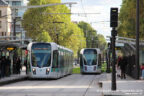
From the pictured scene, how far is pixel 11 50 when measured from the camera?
3400 centimetres

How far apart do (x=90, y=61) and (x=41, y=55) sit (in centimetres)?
1605

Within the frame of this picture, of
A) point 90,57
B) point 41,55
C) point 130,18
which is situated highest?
point 130,18

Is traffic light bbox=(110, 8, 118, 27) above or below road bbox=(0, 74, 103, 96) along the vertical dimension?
above

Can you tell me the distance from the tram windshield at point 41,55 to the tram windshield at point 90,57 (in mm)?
15529

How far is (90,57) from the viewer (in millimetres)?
48812

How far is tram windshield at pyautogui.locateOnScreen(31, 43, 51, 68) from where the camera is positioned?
108 ft

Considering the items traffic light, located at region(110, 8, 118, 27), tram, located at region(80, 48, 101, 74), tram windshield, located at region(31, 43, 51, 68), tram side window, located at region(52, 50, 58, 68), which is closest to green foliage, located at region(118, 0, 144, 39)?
tram, located at region(80, 48, 101, 74)

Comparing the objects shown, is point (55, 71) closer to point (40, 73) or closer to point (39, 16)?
point (40, 73)

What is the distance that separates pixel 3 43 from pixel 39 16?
49.4 m

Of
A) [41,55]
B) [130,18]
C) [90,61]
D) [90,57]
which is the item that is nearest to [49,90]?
[41,55]

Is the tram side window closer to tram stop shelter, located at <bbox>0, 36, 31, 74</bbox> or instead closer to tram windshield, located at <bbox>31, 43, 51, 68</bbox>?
tram windshield, located at <bbox>31, 43, 51, 68</bbox>

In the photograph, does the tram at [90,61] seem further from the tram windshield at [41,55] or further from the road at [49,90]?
the road at [49,90]

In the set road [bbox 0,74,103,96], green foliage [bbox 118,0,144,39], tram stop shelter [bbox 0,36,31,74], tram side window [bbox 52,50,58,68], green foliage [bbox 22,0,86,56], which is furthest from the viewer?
green foliage [bbox 22,0,86,56]

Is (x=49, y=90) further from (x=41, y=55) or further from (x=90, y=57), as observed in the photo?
(x=90, y=57)
